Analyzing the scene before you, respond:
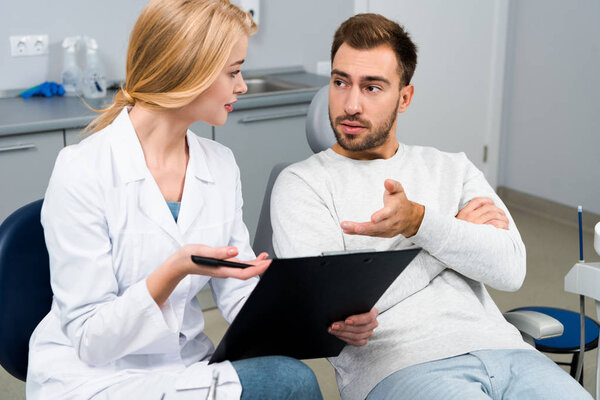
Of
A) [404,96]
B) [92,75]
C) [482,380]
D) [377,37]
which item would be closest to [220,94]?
[377,37]

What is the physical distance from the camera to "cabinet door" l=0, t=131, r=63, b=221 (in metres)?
2.52

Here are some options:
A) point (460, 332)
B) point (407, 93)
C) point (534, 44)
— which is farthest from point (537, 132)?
point (460, 332)

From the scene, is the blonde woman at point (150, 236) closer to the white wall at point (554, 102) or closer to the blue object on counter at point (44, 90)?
the blue object on counter at point (44, 90)

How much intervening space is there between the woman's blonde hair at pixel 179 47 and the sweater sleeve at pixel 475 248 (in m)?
0.51

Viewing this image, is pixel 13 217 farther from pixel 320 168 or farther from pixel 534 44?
pixel 534 44

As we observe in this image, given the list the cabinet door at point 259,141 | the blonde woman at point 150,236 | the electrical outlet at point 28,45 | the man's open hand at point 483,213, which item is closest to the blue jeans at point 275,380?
the blonde woman at point 150,236

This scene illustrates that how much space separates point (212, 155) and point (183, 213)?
18cm

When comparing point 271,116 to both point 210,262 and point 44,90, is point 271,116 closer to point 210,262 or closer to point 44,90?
point 44,90

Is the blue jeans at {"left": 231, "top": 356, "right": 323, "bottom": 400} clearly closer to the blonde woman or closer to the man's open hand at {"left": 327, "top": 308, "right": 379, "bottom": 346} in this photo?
the blonde woman

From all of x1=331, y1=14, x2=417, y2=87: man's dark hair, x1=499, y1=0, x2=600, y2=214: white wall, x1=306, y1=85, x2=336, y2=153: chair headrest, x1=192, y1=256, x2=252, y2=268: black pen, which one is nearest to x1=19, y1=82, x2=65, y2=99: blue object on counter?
x1=306, y1=85, x2=336, y2=153: chair headrest

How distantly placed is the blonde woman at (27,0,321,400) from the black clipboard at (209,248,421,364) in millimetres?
55

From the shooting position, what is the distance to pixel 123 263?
133cm

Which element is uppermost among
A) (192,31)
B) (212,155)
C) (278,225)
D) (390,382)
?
(192,31)

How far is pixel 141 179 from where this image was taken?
1355 millimetres
